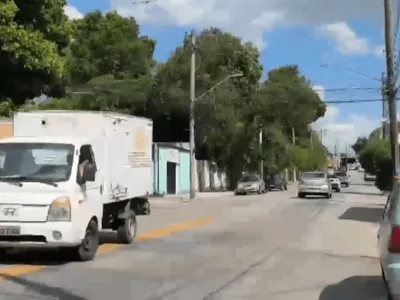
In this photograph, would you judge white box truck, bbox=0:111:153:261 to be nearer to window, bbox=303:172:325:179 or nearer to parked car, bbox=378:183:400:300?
parked car, bbox=378:183:400:300

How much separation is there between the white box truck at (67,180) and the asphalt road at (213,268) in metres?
0.53

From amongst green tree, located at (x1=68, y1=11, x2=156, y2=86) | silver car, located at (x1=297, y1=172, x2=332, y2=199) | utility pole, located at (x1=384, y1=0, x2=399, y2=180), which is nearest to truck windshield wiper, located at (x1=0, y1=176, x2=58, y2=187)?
utility pole, located at (x1=384, y1=0, x2=399, y2=180)

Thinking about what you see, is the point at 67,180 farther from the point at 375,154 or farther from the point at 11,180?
the point at 375,154

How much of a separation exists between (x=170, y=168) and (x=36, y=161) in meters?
38.1

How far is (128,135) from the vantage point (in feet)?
51.3

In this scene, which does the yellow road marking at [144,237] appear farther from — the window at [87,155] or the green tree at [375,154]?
the green tree at [375,154]

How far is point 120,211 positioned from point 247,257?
121 inches

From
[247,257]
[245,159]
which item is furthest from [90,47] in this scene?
[247,257]

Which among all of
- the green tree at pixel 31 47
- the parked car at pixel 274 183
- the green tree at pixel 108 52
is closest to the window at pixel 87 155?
the green tree at pixel 31 47

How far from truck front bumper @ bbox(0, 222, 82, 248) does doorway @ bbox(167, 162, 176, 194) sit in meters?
38.2

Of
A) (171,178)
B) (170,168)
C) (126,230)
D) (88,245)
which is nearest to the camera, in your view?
(88,245)

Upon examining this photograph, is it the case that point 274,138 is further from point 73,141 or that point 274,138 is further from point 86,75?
point 73,141

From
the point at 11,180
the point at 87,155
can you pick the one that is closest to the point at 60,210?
the point at 11,180

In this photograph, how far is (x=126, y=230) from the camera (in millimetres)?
15406
